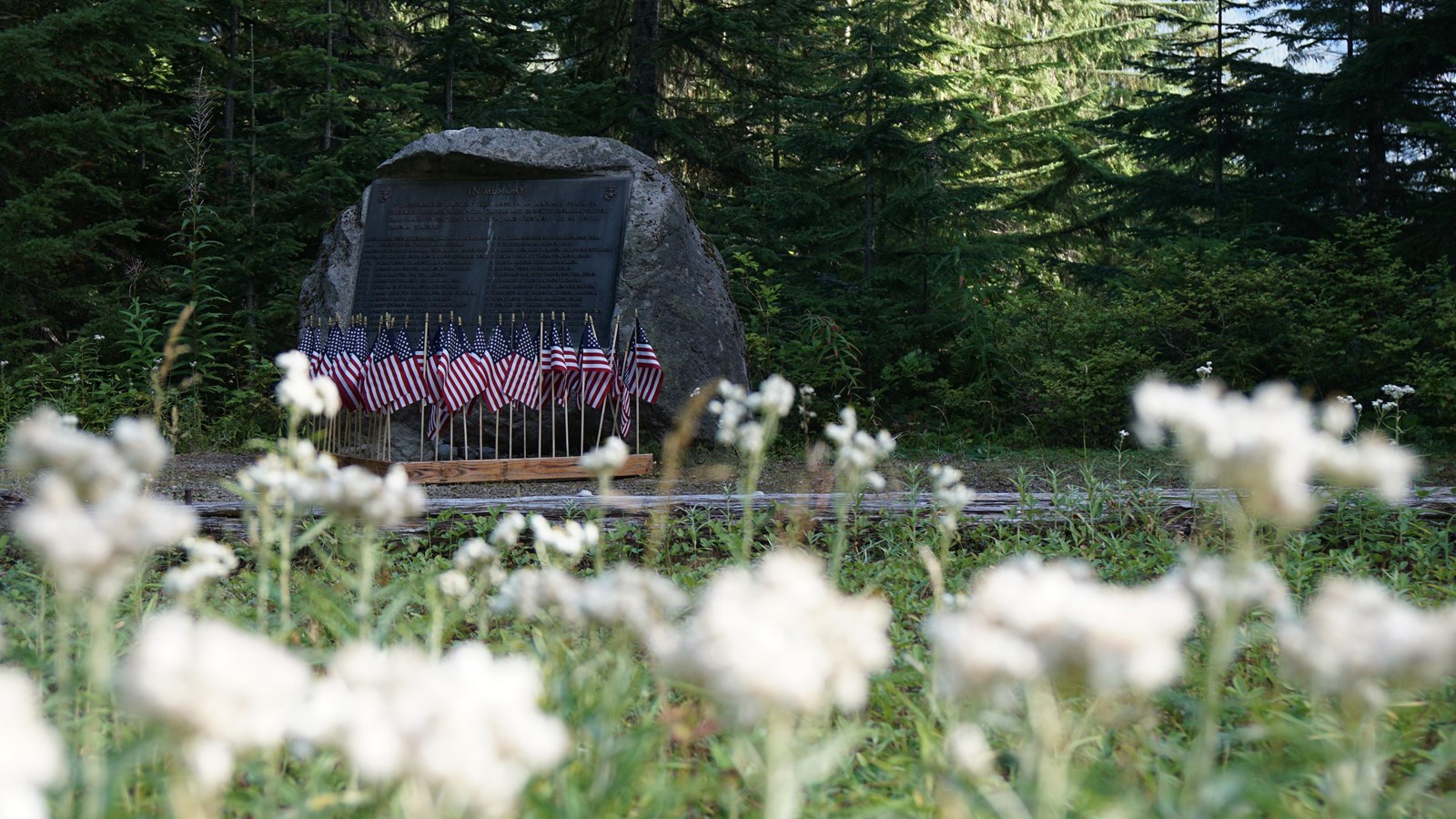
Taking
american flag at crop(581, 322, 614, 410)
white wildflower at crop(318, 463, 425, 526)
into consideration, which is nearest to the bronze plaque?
american flag at crop(581, 322, 614, 410)

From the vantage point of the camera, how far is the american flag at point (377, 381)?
21.7 feet

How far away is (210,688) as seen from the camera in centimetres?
85

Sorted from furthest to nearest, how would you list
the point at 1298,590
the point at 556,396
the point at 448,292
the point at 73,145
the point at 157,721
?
the point at 73,145 → the point at 448,292 → the point at 556,396 → the point at 1298,590 → the point at 157,721

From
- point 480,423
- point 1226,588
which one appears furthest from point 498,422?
point 1226,588

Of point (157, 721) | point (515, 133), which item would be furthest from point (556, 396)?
point (157, 721)

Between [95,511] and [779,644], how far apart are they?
0.87 m

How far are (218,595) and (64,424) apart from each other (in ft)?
6.02

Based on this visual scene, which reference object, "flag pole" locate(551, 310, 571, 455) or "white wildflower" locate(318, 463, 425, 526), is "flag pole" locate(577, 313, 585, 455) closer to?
"flag pole" locate(551, 310, 571, 455)

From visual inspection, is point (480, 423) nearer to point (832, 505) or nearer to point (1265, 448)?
point (832, 505)

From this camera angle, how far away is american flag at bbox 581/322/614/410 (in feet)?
22.0

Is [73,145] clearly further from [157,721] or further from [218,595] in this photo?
[157,721]

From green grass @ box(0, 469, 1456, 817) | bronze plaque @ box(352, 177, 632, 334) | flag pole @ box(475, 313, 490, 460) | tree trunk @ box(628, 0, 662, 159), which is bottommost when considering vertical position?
green grass @ box(0, 469, 1456, 817)

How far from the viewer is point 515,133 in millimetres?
7680

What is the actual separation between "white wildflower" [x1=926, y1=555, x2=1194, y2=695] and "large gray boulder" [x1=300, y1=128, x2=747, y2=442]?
20.9 feet
